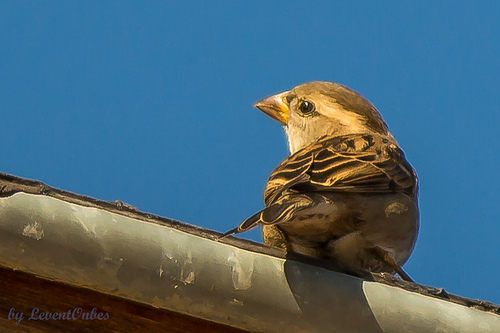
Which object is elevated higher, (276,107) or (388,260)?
(276,107)

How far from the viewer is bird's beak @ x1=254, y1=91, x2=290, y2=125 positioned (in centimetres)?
421

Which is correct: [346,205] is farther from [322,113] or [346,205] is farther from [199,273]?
[322,113]

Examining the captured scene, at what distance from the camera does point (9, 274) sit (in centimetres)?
226

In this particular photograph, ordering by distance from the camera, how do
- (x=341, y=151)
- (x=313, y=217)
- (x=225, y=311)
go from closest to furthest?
(x=225, y=311) < (x=313, y=217) < (x=341, y=151)

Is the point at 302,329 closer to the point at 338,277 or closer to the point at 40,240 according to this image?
the point at 338,277

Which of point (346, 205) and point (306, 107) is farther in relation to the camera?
point (306, 107)

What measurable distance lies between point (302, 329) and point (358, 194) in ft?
2.49

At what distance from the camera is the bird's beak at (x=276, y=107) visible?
4211 millimetres

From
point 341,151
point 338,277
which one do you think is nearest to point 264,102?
point 341,151

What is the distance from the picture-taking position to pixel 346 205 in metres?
2.85

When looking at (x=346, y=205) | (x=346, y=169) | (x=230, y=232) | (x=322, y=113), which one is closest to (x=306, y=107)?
(x=322, y=113)

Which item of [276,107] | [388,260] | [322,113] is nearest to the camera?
[388,260]

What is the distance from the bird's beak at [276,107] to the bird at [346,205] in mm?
559

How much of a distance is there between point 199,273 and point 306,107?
2009 millimetres
